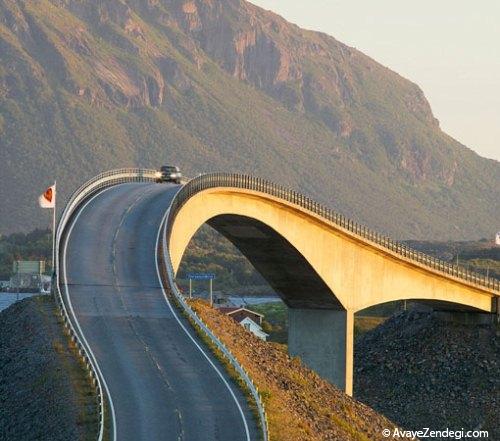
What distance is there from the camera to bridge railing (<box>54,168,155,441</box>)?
177ft

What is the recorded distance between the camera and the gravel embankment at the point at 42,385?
51.1 meters

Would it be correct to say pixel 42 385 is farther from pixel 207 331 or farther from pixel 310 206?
pixel 310 206

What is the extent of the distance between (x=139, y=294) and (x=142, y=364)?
9946 millimetres

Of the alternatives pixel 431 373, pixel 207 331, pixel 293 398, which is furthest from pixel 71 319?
pixel 431 373

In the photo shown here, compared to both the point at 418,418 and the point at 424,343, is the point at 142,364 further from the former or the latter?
the point at 424,343

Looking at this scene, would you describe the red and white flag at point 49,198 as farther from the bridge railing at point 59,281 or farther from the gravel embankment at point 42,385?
the gravel embankment at point 42,385

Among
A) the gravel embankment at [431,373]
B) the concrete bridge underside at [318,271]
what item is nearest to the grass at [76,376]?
the concrete bridge underside at [318,271]

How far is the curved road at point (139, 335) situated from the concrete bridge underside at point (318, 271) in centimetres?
623

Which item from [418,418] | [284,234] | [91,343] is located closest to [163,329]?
[91,343]

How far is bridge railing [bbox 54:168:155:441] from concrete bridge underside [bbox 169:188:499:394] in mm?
6728

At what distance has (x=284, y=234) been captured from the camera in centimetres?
8650

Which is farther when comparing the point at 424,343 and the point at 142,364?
the point at 424,343

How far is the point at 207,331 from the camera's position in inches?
2453

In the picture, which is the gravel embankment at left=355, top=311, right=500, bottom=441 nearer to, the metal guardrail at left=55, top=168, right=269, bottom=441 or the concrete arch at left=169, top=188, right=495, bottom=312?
the concrete arch at left=169, top=188, right=495, bottom=312
